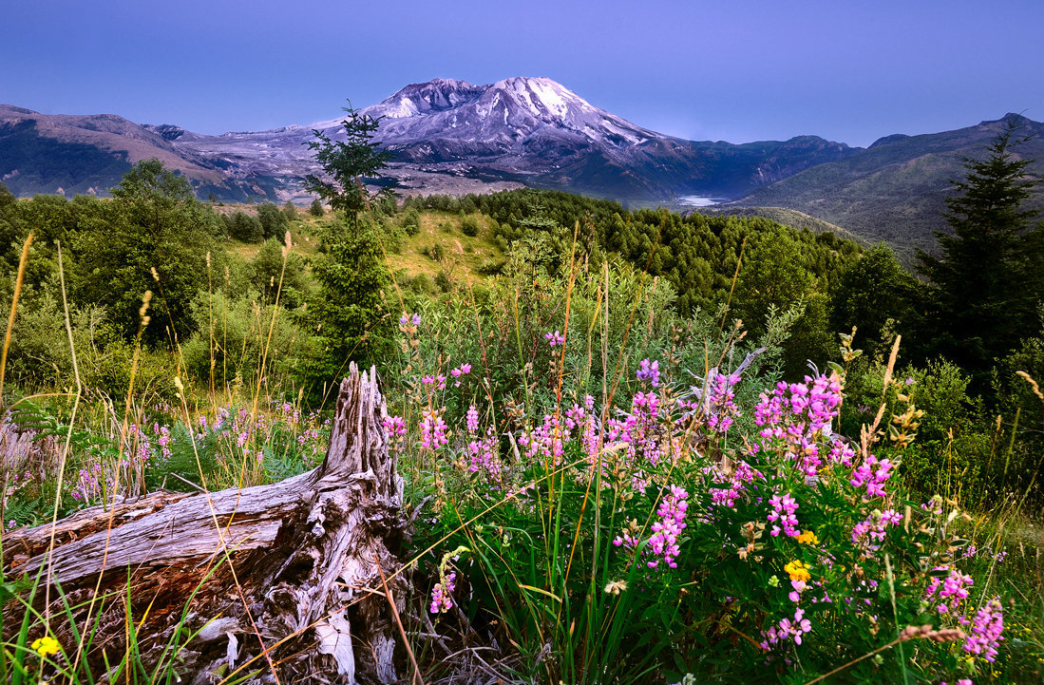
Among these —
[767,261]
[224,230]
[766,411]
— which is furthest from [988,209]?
[224,230]

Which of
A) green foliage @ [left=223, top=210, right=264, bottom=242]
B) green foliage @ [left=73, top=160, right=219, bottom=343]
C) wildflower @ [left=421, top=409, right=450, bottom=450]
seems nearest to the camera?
wildflower @ [left=421, top=409, right=450, bottom=450]

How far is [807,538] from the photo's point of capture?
3.51ft

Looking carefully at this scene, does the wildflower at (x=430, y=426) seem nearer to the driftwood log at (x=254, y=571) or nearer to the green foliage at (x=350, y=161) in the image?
the driftwood log at (x=254, y=571)

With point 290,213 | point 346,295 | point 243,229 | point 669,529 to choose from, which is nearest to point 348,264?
point 346,295

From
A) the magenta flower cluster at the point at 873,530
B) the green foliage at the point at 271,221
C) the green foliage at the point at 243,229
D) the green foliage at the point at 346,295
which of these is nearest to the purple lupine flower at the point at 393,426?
the magenta flower cluster at the point at 873,530

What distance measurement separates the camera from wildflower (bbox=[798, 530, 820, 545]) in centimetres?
107

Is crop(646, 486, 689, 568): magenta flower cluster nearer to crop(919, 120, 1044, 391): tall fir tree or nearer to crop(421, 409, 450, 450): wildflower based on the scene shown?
crop(421, 409, 450, 450): wildflower

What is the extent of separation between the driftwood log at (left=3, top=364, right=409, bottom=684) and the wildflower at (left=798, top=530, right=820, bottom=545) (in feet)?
3.81

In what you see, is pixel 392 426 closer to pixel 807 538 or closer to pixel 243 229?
pixel 807 538

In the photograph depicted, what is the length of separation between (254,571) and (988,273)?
1208 inches

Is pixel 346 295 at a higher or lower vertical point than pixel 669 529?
lower

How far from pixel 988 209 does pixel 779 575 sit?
32603 mm

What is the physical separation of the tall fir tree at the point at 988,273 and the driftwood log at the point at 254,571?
2633 centimetres

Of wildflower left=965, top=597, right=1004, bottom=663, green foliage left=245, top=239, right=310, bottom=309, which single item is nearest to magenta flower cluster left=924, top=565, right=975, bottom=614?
wildflower left=965, top=597, right=1004, bottom=663
